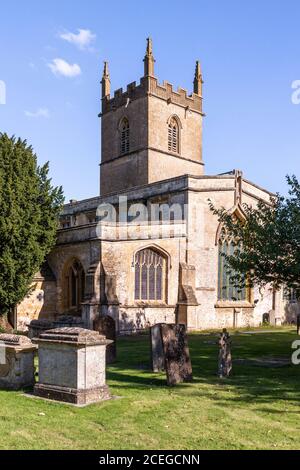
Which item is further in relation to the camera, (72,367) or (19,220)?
(19,220)

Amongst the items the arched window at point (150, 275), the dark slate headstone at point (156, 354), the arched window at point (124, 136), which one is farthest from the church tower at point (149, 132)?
the dark slate headstone at point (156, 354)

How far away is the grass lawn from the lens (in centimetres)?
646

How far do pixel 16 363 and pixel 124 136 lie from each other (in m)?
28.8

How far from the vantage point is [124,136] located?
36719mm

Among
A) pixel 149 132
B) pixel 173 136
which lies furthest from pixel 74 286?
pixel 173 136

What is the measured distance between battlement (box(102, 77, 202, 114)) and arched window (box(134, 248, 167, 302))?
1520 cm

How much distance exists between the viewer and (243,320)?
91.6 feet

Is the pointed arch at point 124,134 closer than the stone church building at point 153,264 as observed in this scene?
No

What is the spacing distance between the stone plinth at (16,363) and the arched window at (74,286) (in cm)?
1422

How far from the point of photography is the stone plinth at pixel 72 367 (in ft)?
28.3

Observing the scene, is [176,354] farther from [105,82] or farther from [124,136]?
[105,82]

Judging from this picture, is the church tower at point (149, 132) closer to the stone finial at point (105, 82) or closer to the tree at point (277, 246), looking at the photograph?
the stone finial at point (105, 82)

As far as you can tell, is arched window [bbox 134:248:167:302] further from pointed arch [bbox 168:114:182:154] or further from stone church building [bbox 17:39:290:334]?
pointed arch [bbox 168:114:182:154]

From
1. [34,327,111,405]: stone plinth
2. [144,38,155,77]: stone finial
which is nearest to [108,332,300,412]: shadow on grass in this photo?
[34,327,111,405]: stone plinth
